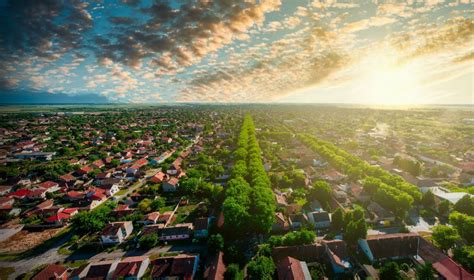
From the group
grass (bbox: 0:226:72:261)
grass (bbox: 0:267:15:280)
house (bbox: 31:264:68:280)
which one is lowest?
grass (bbox: 0:267:15:280)

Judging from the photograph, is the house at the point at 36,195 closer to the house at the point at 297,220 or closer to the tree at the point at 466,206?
the house at the point at 297,220

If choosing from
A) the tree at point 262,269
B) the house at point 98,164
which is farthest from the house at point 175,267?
the house at point 98,164

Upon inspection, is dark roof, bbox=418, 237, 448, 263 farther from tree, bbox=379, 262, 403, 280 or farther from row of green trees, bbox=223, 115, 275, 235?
row of green trees, bbox=223, 115, 275, 235

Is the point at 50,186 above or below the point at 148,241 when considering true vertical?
above

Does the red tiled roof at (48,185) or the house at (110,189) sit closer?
the house at (110,189)

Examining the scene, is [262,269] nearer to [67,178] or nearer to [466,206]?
[466,206]

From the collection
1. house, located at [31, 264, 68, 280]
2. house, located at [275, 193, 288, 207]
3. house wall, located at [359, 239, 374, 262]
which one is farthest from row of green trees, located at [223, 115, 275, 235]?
house, located at [31, 264, 68, 280]

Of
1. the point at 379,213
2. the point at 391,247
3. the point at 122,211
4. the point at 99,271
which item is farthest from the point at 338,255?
the point at 122,211
